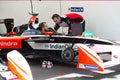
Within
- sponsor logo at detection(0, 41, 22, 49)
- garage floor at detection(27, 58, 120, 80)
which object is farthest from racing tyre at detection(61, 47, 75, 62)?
sponsor logo at detection(0, 41, 22, 49)

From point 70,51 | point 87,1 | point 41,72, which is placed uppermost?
point 87,1

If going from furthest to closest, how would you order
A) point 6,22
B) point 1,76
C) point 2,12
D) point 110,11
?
point 2,12 → point 6,22 → point 110,11 → point 1,76

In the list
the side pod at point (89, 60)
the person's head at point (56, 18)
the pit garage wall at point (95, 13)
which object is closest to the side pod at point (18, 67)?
the side pod at point (89, 60)

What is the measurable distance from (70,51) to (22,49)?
1.35 metres

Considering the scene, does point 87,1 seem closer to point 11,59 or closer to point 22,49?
point 22,49

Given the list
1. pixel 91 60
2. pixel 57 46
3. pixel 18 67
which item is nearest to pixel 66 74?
pixel 57 46

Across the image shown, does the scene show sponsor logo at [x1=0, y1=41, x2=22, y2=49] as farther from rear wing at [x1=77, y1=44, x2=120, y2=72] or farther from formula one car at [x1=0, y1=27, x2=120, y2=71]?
rear wing at [x1=77, y1=44, x2=120, y2=72]

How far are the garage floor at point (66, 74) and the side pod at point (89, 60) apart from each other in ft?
1.25

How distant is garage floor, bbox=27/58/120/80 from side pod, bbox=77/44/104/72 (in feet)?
1.25

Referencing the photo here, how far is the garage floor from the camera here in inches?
248

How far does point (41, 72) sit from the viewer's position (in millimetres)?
6844

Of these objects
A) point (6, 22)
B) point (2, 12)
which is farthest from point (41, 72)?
point (2, 12)

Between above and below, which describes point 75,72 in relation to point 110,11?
below

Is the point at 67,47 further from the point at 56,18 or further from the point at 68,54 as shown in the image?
the point at 56,18
